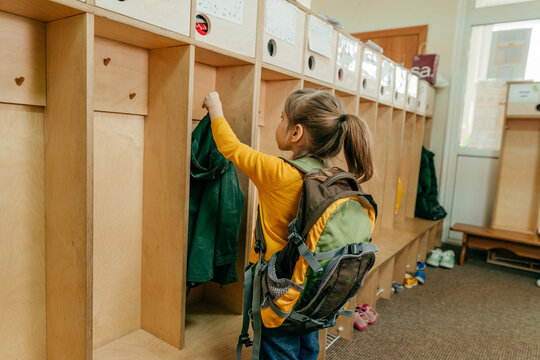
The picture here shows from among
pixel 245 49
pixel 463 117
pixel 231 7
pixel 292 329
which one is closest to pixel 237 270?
pixel 292 329

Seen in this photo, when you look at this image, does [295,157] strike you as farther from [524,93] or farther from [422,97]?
[524,93]

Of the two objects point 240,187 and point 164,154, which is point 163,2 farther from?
point 240,187

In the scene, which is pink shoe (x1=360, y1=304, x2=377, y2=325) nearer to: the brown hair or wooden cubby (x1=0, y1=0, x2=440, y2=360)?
wooden cubby (x1=0, y1=0, x2=440, y2=360)

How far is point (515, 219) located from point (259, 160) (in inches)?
141

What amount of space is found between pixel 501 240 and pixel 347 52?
7.75 ft

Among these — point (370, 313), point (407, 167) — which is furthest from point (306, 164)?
point (407, 167)

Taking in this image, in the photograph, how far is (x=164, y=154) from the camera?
5.07ft

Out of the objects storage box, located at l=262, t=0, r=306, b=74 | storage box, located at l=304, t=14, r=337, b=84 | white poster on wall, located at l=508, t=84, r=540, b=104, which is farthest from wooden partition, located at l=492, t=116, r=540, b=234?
storage box, located at l=262, t=0, r=306, b=74

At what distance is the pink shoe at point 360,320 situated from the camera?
2377mm

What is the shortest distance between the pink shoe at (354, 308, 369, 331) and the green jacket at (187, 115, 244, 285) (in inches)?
44.0

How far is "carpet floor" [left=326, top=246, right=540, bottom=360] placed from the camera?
2.20 meters

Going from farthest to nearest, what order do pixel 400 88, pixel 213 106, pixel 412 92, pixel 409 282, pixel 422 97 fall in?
pixel 422 97 < pixel 412 92 < pixel 400 88 < pixel 409 282 < pixel 213 106

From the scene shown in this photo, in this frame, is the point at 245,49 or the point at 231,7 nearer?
the point at 231,7

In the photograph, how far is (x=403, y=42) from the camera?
4.49 meters
